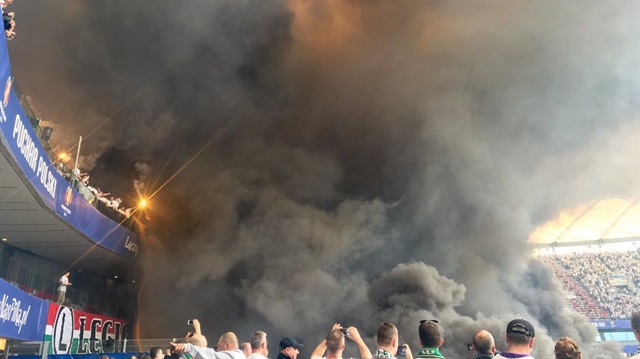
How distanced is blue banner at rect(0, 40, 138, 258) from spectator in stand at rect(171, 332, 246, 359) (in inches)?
407

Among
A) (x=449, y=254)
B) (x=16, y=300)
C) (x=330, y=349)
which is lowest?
(x=330, y=349)

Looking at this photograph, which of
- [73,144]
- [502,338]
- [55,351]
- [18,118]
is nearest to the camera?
[18,118]

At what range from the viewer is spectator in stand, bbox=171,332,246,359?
389 cm

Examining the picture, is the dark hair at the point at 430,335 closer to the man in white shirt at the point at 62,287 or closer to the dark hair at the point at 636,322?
the dark hair at the point at 636,322

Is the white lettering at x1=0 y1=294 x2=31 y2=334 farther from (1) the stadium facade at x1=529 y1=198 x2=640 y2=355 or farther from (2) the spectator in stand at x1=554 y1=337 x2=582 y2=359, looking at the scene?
(1) the stadium facade at x1=529 y1=198 x2=640 y2=355

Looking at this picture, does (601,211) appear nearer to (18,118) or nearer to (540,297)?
(540,297)

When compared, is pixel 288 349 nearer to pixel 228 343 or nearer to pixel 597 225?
pixel 228 343

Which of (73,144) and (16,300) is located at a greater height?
(73,144)

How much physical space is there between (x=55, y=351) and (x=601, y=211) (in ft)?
199

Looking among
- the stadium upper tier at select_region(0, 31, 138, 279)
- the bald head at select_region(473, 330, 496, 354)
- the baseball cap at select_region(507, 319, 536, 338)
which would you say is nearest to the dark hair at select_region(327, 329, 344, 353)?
the bald head at select_region(473, 330, 496, 354)

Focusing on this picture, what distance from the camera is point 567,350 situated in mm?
3662

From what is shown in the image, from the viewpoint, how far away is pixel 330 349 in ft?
14.2

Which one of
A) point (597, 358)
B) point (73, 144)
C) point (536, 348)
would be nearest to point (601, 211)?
point (597, 358)

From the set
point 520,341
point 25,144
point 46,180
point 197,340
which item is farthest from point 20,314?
point 520,341
